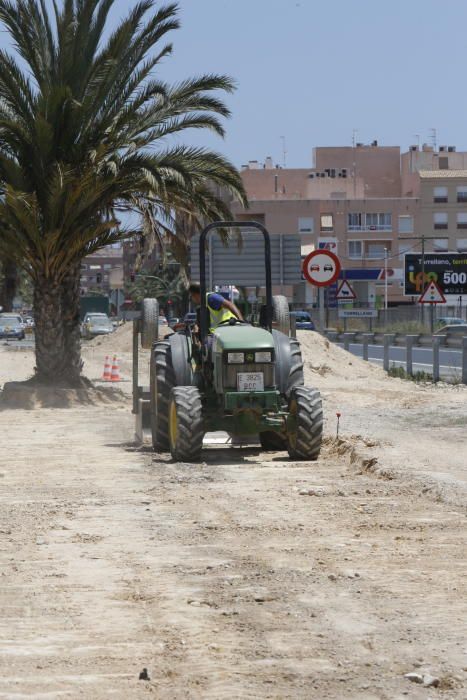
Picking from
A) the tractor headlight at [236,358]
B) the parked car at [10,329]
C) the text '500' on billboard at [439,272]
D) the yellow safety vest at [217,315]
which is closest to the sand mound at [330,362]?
the yellow safety vest at [217,315]

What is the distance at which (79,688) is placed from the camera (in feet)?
17.8

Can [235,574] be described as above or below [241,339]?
below

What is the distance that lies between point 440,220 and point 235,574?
10653 centimetres

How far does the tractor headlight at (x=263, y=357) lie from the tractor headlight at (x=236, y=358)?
16 cm

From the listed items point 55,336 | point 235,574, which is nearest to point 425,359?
point 55,336

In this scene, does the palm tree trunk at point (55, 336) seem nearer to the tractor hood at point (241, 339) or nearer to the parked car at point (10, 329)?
the tractor hood at point (241, 339)

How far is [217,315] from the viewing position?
1461 cm

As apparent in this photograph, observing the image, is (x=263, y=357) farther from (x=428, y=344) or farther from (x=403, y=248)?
(x=403, y=248)

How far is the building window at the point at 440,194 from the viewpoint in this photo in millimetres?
111250

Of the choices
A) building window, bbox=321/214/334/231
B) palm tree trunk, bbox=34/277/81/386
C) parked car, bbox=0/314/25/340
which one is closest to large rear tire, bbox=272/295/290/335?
palm tree trunk, bbox=34/277/81/386

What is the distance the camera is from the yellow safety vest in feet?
47.6

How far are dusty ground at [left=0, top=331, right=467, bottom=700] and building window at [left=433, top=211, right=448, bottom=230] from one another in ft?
324

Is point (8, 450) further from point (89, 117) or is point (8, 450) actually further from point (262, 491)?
point (89, 117)

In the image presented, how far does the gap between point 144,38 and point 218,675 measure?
21.3m
